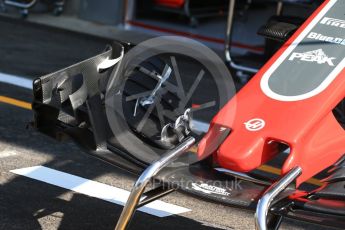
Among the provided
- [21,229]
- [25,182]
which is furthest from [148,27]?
[21,229]

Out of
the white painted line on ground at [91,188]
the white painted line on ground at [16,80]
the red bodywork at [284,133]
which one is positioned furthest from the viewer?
the white painted line on ground at [16,80]

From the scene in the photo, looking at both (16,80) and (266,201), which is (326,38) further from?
(16,80)

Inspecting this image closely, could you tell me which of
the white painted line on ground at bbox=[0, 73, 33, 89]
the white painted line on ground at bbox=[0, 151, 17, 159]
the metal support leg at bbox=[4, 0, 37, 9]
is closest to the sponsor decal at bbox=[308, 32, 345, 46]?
the white painted line on ground at bbox=[0, 151, 17, 159]

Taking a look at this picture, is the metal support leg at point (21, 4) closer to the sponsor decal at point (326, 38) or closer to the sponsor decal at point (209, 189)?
the sponsor decal at point (326, 38)

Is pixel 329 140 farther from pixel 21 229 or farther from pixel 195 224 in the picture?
pixel 21 229

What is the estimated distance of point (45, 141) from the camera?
5.13m

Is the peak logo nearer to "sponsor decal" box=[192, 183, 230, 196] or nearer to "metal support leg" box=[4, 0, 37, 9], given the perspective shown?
"sponsor decal" box=[192, 183, 230, 196]

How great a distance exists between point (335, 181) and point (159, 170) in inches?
28.4

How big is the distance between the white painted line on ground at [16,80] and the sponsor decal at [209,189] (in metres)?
3.48

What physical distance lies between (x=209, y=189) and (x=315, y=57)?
0.96 meters

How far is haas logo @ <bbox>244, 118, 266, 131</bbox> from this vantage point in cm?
348

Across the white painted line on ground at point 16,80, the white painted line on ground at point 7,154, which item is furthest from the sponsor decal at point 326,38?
the white painted line on ground at point 16,80

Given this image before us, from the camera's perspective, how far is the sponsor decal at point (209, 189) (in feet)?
10.4

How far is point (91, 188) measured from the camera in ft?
14.5
